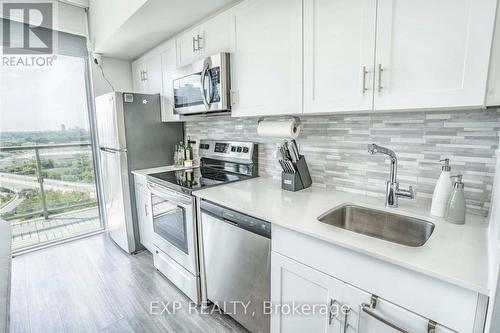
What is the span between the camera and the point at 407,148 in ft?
4.33

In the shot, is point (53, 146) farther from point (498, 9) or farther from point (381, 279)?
point (498, 9)

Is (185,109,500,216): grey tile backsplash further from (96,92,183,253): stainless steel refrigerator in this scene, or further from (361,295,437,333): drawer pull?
(96,92,183,253): stainless steel refrigerator

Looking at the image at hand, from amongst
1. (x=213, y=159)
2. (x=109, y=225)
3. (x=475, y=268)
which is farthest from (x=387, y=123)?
(x=109, y=225)

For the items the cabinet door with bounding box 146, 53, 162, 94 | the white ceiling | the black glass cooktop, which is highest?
the white ceiling

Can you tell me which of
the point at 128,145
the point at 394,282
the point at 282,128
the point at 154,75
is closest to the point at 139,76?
the point at 154,75

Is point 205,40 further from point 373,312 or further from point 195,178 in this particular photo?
point 373,312

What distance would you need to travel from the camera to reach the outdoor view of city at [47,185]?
261cm

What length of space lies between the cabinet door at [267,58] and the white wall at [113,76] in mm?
1970

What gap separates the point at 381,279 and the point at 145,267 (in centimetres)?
213

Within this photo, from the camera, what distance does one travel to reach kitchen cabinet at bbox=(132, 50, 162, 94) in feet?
8.43

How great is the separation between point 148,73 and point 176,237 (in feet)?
6.09

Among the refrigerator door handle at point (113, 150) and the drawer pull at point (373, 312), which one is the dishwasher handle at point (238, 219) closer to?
the drawer pull at point (373, 312)

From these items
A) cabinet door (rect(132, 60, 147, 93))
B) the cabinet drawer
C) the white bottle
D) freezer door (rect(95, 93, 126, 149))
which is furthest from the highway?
the white bottle

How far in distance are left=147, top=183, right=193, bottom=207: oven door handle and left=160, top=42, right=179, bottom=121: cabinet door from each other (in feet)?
2.36
